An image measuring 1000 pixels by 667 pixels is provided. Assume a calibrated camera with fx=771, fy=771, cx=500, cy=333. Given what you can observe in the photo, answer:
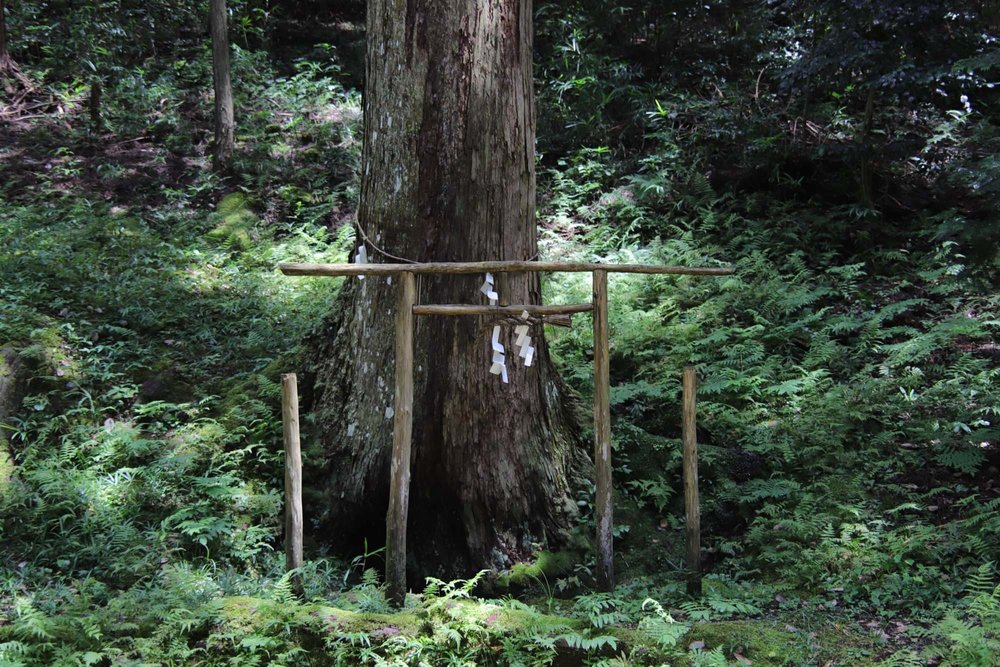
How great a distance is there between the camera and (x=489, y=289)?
5180 millimetres

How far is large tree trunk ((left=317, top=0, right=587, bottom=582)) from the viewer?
537 centimetres

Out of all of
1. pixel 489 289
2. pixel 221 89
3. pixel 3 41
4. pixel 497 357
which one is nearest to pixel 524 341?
pixel 497 357

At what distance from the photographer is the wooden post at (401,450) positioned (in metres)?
4.67

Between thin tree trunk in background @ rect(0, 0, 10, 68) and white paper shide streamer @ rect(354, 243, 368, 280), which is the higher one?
thin tree trunk in background @ rect(0, 0, 10, 68)

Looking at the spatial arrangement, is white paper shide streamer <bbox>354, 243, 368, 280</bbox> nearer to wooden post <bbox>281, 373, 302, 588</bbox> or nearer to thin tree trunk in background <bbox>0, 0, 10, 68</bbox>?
wooden post <bbox>281, 373, 302, 588</bbox>

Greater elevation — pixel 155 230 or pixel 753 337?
pixel 155 230

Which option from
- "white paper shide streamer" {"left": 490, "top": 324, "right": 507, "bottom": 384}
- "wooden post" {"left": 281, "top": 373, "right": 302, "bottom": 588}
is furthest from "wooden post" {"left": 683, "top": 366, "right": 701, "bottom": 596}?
"wooden post" {"left": 281, "top": 373, "right": 302, "bottom": 588}

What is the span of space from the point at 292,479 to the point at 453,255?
6.05ft

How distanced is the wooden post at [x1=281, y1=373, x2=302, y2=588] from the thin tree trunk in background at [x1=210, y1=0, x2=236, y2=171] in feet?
25.9

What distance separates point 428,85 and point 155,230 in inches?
244

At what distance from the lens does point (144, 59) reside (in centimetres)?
1435

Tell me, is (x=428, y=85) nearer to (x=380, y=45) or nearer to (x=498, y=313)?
(x=380, y=45)

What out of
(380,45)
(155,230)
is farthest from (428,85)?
(155,230)

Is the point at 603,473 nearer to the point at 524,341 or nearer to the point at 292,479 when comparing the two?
the point at 524,341
